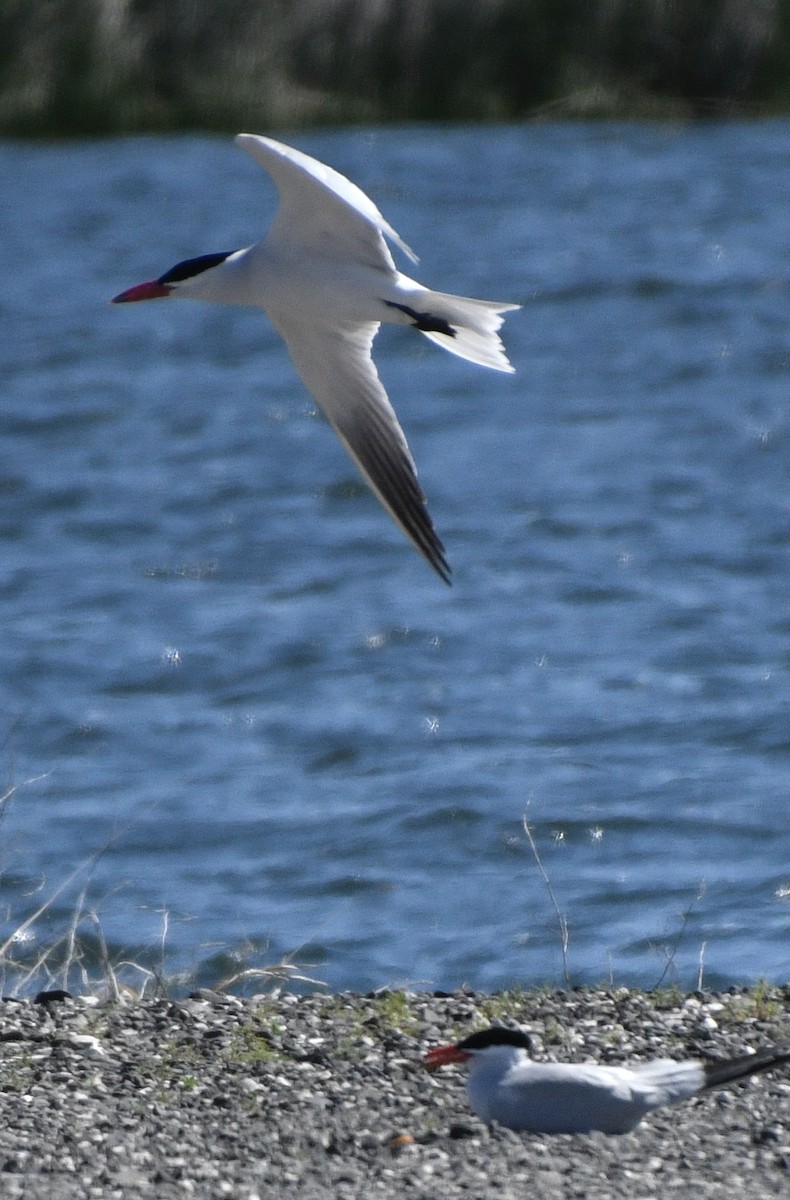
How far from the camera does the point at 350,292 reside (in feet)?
20.3

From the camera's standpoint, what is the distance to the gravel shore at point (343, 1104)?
4.31 metres

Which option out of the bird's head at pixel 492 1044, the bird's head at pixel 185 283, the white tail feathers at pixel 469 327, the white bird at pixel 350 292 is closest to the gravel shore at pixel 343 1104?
the bird's head at pixel 492 1044

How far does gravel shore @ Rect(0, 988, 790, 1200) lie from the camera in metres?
4.31

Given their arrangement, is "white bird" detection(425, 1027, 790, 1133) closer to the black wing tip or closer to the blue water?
the black wing tip

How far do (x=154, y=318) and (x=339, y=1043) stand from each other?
15051 millimetres

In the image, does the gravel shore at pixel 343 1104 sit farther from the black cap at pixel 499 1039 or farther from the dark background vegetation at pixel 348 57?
the dark background vegetation at pixel 348 57

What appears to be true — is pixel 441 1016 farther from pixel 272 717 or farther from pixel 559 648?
pixel 559 648

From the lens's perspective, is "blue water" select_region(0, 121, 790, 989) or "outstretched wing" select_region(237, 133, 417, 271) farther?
"blue water" select_region(0, 121, 790, 989)

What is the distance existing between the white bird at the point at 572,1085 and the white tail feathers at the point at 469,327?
7.49 feet

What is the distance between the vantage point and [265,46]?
20906mm

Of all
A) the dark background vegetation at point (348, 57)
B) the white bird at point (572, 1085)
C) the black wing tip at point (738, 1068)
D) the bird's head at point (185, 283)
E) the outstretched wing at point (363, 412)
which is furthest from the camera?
the dark background vegetation at point (348, 57)

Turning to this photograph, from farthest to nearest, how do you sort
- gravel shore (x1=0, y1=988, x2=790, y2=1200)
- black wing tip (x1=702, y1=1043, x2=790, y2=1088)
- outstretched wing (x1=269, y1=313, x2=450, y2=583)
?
outstretched wing (x1=269, y1=313, x2=450, y2=583) → black wing tip (x1=702, y1=1043, x2=790, y2=1088) → gravel shore (x1=0, y1=988, x2=790, y2=1200)

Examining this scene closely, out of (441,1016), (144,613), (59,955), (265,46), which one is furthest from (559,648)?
(265,46)

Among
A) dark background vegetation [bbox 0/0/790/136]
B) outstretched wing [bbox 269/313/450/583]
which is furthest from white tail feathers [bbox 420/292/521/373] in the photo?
dark background vegetation [bbox 0/0/790/136]
